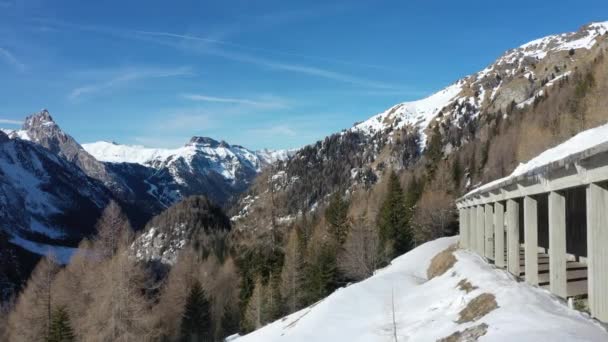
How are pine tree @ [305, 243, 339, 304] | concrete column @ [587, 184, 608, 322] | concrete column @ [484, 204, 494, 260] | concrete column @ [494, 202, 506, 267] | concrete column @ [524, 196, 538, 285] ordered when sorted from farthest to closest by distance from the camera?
pine tree @ [305, 243, 339, 304], concrete column @ [484, 204, 494, 260], concrete column @ [494, 202, 506, 267], concrete column @ [524, 196, 538, 285], concrete column @ [587, 184, 608, 322]

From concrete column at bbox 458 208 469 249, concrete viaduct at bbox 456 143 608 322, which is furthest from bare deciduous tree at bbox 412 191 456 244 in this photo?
concrete viaduct at bbox 456 143 608 322

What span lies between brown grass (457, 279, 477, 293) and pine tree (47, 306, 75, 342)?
115 ft

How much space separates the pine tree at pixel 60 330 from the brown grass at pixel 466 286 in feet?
115

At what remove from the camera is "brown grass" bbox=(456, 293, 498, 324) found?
10867 millimetres

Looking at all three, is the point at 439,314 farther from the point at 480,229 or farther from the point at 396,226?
the point at 396,226

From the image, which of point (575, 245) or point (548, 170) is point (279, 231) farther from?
point (548, 170)

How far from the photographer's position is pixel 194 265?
274 ft

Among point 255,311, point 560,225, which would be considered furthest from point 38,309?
point 560,225

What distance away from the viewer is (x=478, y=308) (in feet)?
37.3

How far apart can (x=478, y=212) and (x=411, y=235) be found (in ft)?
139

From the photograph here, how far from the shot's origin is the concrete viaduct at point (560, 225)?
8430 mm

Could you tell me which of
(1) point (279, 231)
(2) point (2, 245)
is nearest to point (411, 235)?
(1) point (279, 231)

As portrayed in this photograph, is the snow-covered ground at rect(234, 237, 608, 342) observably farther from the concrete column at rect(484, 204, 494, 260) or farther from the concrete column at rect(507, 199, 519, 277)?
the concrete column at rect(484, 204, 494, 260)

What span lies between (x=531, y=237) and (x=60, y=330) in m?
38.3
